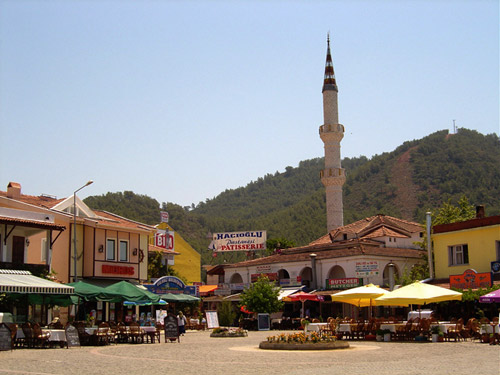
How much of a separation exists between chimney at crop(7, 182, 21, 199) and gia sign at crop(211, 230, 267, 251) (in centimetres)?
2668

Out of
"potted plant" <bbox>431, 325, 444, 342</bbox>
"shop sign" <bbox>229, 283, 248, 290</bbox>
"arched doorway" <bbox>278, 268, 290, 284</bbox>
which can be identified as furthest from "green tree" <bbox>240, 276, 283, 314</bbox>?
"potted plant" <bbox>431, 325, 444, 342</bbox>

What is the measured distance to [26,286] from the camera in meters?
22.1

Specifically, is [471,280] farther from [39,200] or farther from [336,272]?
[39,200]

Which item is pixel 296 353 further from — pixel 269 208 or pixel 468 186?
pixel 269 208

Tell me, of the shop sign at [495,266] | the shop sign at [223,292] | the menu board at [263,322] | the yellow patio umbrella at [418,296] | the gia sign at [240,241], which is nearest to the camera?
the yellow patio umbrella at [418,296]

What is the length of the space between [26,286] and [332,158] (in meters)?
41.8

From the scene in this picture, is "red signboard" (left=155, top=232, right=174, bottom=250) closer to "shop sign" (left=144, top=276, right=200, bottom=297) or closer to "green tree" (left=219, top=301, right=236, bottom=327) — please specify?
"green tree" (left=219, top=301, right=236, bottom=327)

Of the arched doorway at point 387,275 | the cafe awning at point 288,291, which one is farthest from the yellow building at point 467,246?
the cafe awning at point 288,291

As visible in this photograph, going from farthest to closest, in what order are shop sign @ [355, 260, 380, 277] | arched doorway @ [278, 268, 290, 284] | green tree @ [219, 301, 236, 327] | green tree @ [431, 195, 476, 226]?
arched doorway @ [278, 268, 290, 284] < green tree @ [431, 195, 476, 226] < green tree @ [219, 301, 236, 327] < shop sign @ [355, 260, 380, 277]

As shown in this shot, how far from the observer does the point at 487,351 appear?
17719mm

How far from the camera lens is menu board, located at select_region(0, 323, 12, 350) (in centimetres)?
1869

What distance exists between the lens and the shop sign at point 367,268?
40000mm

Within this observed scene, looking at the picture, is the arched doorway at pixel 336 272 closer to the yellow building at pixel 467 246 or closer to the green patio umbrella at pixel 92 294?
the yellow building at pixel 467 246

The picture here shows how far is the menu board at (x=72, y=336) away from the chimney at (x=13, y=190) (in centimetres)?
1570
